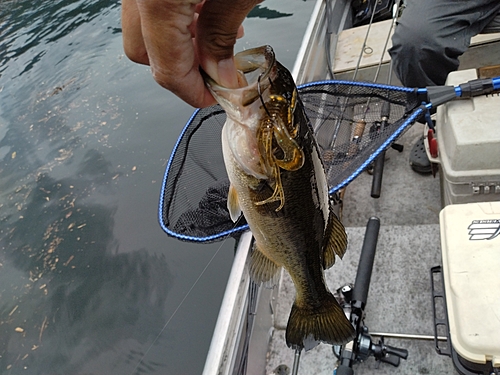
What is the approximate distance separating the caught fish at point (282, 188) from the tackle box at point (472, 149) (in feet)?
3.44

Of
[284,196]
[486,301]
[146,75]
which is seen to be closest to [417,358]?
[486,301]

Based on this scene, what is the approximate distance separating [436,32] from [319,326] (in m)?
2.21

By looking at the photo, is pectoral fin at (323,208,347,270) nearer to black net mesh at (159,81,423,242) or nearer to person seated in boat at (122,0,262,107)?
black net mesh at (159,81,423,242)

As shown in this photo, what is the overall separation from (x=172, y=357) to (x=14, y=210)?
10.9 ft

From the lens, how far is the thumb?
789 millimetres

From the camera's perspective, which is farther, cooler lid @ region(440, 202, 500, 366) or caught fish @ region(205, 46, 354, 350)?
cooler lid @ region(440, 202, 500, 366)

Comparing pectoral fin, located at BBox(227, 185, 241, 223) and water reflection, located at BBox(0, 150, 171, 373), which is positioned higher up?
pectoral fin, located at BBox(227, 185, 241, 223)

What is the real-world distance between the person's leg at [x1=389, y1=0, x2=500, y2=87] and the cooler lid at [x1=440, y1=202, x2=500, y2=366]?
1.35 metres

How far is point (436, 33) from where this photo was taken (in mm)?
2770

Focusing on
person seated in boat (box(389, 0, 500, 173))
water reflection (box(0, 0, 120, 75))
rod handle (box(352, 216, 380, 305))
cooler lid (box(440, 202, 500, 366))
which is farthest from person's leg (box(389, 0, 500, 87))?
water reflection (box(0, 0, 120, 75))

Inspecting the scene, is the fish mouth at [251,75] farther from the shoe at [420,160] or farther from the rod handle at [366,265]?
the shoe at [420,160]

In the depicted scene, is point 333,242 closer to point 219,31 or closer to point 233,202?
point 233,202

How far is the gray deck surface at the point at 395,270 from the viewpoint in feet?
7.38

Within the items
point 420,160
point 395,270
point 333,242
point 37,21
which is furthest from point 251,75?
point 37,21
